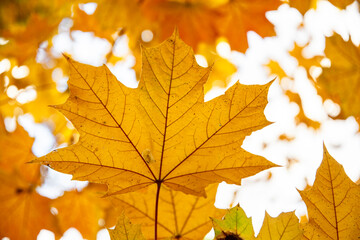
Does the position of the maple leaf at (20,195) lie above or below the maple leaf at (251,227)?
above

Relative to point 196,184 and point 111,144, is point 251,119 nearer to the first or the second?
point 196,184

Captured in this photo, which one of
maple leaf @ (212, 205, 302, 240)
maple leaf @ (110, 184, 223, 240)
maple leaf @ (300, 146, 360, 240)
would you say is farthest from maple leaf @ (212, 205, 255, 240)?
maple leaf @ (110, 184, 223, 240)

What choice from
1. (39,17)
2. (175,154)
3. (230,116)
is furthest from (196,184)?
(39,17)

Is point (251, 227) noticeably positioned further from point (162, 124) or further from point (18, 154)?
point (18, 154)

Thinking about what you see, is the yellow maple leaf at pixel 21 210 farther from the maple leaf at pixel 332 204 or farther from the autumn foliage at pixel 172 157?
the maple leaf at pixel 332 204

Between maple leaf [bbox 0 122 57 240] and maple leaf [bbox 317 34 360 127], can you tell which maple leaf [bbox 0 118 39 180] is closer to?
maple leaf [bbox 0 122 57 240]

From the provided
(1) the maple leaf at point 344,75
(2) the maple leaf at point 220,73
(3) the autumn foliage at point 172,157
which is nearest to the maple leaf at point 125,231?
(3) the autumn foliage at point 172,157
